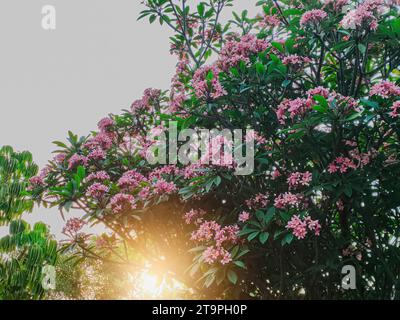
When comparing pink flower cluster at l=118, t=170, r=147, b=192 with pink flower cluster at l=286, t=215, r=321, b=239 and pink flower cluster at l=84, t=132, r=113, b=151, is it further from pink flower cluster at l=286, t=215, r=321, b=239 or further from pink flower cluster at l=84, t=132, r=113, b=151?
pink flower cluster at l=286, t=215, r=321, b=239

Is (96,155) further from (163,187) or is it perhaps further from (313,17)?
(313,17)

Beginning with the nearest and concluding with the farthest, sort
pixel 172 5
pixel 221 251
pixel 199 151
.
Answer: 1. pixel 221 251
2. pixel 199 151
3. pixel 172 5

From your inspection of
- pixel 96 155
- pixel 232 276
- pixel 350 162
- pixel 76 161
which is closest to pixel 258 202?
pixel 232 276

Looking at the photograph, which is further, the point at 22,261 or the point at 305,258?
the point at 22,261

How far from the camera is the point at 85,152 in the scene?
3748 mm

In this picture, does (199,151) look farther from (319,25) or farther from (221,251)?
(319,25)

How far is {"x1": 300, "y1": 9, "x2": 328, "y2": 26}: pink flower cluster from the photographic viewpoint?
264cm

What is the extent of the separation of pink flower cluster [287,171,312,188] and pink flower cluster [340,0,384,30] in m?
0.98

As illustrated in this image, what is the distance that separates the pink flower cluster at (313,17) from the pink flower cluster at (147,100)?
1927 mm

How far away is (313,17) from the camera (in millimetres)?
2662

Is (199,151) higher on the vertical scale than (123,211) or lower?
higher
